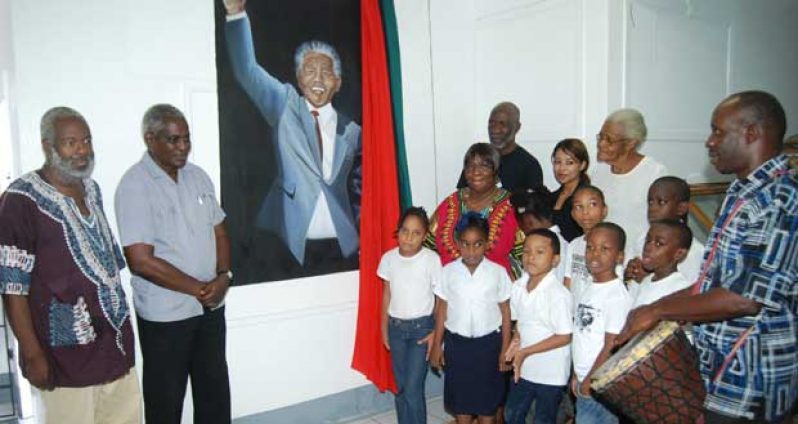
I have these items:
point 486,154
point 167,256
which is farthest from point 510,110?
point 167,256

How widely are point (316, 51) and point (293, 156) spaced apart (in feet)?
1.98

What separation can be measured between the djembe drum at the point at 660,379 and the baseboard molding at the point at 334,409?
1904 mm

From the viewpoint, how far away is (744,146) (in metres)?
1.42

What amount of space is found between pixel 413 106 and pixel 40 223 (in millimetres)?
2152

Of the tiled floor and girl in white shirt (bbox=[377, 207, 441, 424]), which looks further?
the tiled floor

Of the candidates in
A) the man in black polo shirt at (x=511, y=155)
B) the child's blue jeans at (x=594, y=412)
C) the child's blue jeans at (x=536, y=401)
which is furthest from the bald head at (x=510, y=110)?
the child's blue jeans at (x=594, y=412)

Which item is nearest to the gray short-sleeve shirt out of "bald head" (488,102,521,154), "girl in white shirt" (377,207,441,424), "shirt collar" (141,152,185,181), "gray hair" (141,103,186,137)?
"shirt collar" (141,152,185,181)

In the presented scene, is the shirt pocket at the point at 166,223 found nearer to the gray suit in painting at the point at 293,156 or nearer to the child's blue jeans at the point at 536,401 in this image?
the gray suit in painting at the point at 293,156

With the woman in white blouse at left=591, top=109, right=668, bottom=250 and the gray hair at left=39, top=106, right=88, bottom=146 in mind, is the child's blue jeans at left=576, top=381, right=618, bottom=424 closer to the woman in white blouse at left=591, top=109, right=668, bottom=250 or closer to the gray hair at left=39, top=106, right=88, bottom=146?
the woman in white blouse at left=591, top=109, right=668, bottom=250

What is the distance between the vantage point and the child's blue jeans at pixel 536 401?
2.22m

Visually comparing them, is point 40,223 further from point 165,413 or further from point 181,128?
point 165,413

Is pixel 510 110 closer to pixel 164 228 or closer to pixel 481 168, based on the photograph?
pixel 481 168

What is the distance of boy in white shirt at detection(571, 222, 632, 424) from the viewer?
199 cm

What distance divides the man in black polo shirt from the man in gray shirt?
1.44m
